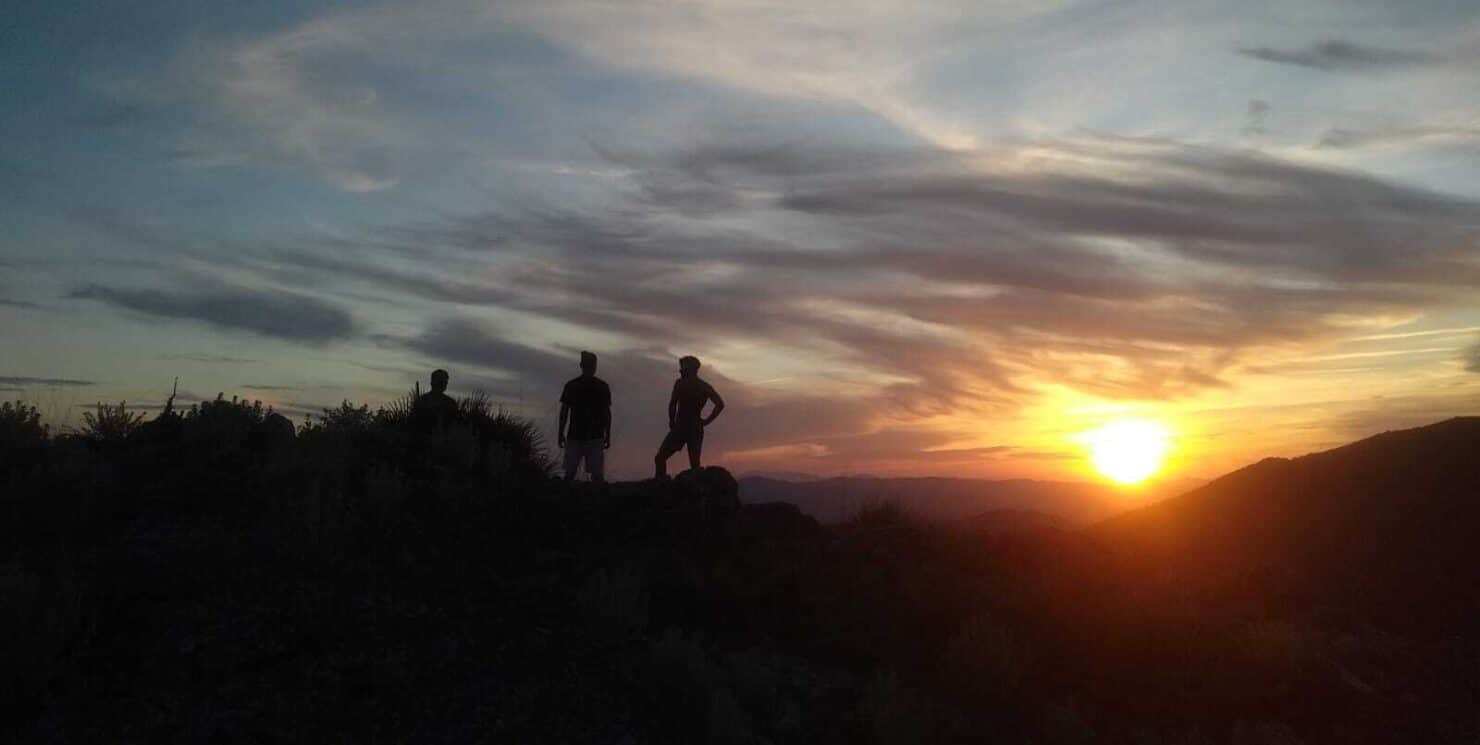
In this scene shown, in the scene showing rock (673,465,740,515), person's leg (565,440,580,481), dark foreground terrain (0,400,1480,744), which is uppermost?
person's leg (565,440,580,481)

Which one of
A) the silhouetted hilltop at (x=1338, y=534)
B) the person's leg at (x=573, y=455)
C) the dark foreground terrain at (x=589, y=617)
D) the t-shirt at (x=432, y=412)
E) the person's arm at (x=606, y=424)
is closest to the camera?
the dark foreground terrain at (x=589, y=617)

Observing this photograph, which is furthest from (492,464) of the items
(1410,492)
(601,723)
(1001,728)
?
(1410,492)

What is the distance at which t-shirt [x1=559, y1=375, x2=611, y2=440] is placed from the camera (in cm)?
1694

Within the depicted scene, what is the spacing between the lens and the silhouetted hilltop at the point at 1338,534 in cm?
1616

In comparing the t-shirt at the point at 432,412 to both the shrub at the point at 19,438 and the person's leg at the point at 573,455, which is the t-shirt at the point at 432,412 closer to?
the person's leg at the point at 573,455

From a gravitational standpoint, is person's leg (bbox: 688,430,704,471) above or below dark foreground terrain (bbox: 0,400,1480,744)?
above

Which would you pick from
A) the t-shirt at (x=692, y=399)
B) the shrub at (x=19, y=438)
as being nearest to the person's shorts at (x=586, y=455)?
the t-shirt at (x=692, y=399)

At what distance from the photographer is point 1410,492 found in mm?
23547

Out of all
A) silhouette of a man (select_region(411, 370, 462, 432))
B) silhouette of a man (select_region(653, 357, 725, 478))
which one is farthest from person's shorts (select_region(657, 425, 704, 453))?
silhouette of a man (select_region(411, 370, 462, 432))

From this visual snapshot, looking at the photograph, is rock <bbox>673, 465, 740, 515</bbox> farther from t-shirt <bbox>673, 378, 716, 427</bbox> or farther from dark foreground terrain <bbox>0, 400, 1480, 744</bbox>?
t-shirt <bbox>673, 378, 716, 427</bbox>

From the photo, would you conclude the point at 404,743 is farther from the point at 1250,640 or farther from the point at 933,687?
the point at 1250,640

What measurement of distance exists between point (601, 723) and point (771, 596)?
3.83m

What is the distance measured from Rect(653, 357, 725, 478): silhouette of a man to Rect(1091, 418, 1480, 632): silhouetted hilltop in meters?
6.15

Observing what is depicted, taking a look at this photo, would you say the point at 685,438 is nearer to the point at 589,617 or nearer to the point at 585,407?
the point at 585,407
